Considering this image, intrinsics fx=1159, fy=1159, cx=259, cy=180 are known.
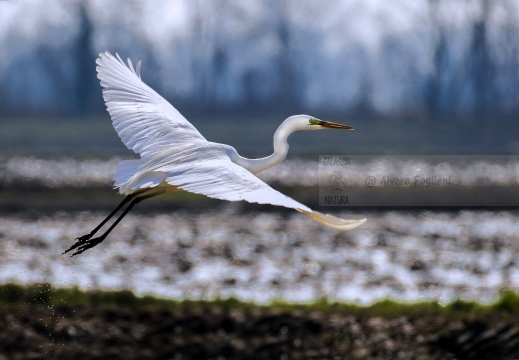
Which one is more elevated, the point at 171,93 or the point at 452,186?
the point at 171,93

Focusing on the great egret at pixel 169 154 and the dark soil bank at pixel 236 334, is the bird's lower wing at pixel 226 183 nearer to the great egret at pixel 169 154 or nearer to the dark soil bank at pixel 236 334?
the great egret at pixel 169 154

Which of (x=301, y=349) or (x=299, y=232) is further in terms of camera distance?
(x=299, y=232)

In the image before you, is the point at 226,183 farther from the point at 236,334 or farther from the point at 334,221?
the point at 236,334

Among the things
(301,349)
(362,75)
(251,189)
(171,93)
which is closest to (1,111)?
(171,93)

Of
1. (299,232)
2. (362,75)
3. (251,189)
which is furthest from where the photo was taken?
(362,75)

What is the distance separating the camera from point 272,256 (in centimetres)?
1706

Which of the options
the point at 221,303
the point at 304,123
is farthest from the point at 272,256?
the point at 304,123

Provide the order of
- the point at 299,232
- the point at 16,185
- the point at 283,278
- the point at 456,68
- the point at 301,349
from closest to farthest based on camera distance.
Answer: the point at 301,349 → the point at 283,278 → the point at 299,232 → the point at 16,185 → the point at 456,68

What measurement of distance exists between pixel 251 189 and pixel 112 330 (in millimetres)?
6424

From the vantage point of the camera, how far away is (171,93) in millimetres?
41875

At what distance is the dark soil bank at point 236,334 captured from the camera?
12078mm

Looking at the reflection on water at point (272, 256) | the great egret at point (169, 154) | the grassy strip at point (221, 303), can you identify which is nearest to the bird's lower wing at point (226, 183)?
the great egret at point (169, 154)

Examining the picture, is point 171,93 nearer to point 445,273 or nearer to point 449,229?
point 449,229

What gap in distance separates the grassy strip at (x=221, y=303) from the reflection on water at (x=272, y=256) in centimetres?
95
